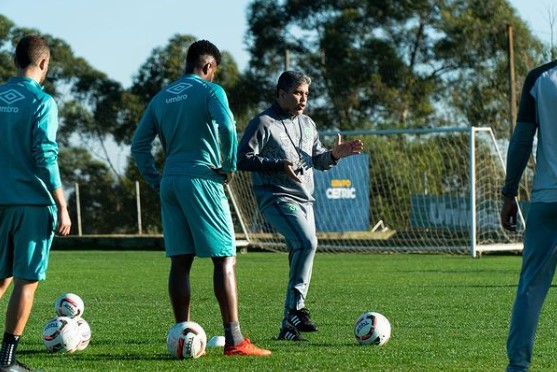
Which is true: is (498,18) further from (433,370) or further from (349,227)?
(433,370)

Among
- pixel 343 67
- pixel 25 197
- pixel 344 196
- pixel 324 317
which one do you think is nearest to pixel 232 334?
pixel 25 197

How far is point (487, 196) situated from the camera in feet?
87.6

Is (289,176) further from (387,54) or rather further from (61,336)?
(387,54)

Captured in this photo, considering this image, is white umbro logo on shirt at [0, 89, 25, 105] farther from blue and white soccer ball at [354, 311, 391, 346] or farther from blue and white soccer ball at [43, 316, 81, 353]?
blue and white soccer ball at [354, 311, 391, 346]

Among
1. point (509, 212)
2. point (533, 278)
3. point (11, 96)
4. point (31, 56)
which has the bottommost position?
point (533, 278)

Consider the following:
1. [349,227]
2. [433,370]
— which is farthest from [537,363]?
[349,227]

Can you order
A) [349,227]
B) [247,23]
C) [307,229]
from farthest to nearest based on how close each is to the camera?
[247,23], [349,227], [307,229]

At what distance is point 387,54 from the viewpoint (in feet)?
148

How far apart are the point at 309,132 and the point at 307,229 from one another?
0.81m

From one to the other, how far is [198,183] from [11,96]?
1.40 m

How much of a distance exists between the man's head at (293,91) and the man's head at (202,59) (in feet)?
3.73

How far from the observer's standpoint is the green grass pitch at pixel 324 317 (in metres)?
7.70

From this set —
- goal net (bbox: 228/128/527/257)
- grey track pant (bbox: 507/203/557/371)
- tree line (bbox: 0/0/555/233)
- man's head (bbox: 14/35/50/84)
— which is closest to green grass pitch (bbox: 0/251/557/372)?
grey track pant (bbox: 507/203/557/371)

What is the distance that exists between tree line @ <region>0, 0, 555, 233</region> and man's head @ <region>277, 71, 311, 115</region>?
32376 mm
